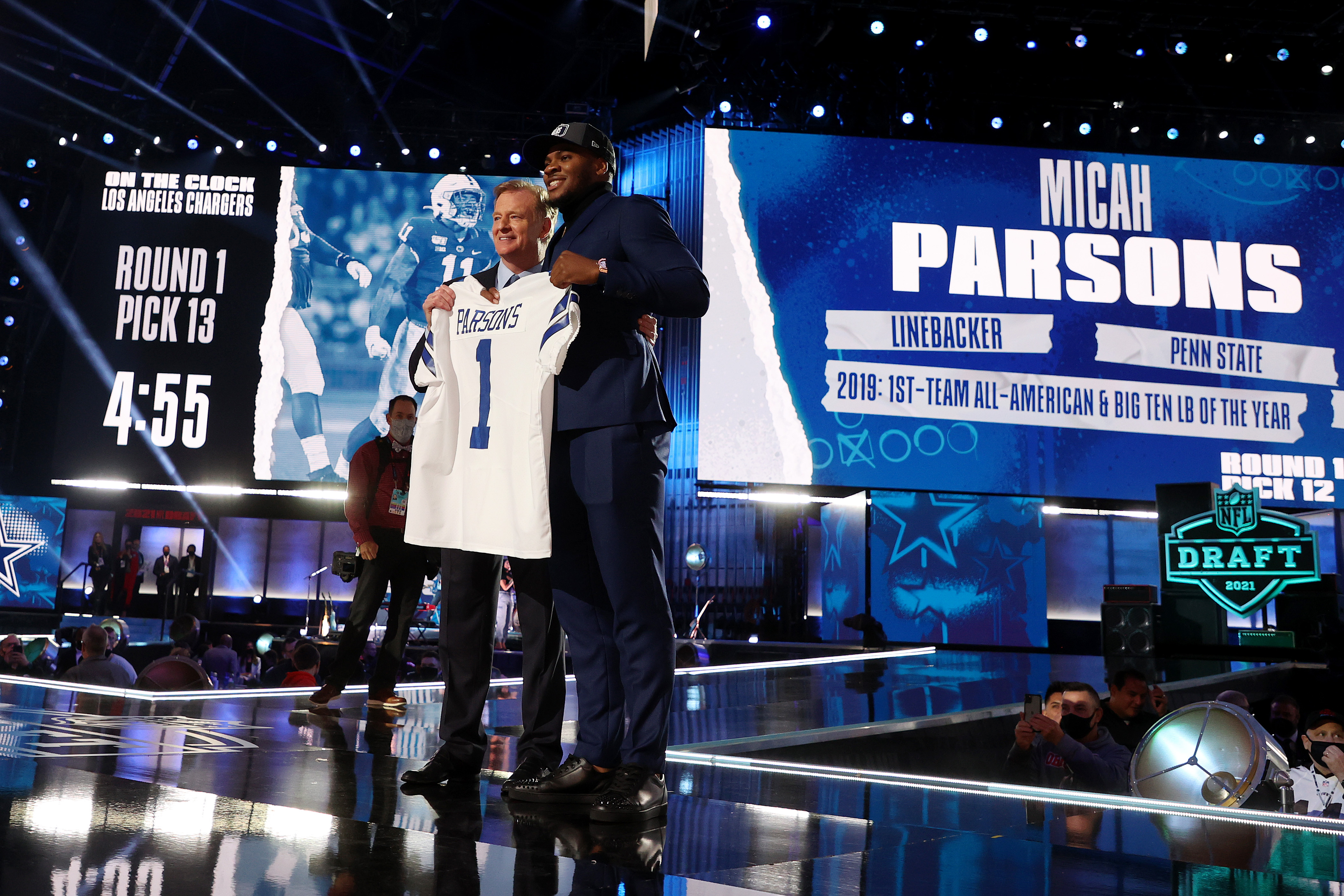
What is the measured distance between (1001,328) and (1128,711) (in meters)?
5.51

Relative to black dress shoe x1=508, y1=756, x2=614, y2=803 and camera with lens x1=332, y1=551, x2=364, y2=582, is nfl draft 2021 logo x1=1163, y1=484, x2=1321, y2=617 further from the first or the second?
black dress shoe x1=508, y1=756, x2=614, y2=803

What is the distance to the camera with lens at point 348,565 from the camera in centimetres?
372

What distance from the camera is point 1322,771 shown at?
344 cm

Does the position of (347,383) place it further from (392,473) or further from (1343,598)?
(1343,598)

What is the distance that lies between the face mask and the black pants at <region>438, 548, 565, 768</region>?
8.48 feet

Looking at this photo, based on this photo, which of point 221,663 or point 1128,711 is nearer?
point 1128,711

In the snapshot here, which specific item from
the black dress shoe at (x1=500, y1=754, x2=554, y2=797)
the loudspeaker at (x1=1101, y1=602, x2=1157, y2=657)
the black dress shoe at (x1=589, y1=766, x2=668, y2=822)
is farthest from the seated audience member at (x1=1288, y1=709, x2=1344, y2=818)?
the loudspeaker at (x1=1101, y1=602, x2=1157, y2=657)

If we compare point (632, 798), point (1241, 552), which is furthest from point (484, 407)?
point (1241, 552)

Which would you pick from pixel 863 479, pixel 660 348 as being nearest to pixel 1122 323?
pixel 863 479

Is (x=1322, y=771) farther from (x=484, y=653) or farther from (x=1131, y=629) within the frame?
(x=1131, y=629)

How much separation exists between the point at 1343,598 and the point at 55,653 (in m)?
11.4

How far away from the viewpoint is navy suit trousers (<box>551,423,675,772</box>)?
1824 mm

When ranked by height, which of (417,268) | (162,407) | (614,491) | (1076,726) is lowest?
A: (1076,726)

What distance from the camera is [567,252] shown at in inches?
71.3
